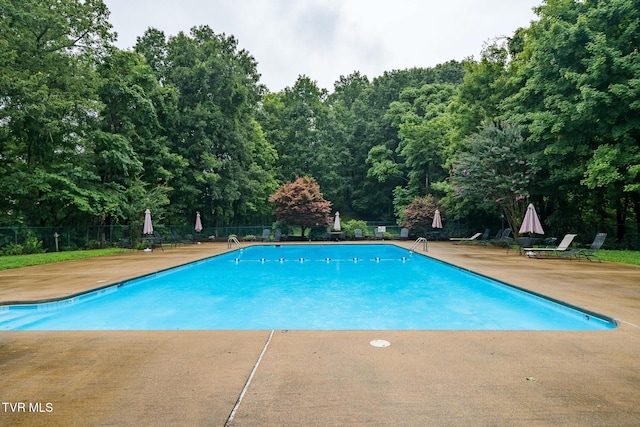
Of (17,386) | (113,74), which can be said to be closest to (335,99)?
(113,74)

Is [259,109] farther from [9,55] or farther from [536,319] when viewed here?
[536,319]

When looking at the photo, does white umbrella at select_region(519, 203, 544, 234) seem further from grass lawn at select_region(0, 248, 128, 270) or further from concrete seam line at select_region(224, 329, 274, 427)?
grass lawn at select_region(0, 248, 128, 270)

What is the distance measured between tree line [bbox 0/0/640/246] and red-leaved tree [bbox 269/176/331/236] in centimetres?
414

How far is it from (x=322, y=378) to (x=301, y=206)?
18936 millimetres

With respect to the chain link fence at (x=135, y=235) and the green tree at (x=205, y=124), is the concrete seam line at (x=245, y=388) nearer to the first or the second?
the chain link fence at (x=135, y=235)

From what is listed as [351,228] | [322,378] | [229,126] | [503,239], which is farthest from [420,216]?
[322,378]

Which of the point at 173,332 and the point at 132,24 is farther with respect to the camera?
the point at 132,24

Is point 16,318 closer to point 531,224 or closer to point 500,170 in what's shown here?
point 531,224

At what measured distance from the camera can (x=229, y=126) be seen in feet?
82.6

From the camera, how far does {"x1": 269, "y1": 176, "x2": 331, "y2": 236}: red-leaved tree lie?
21.6m

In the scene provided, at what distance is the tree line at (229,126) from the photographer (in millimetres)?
12859

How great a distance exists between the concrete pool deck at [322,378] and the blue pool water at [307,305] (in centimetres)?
128

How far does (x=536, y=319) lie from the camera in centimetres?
560

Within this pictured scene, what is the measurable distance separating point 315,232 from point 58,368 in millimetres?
19516
